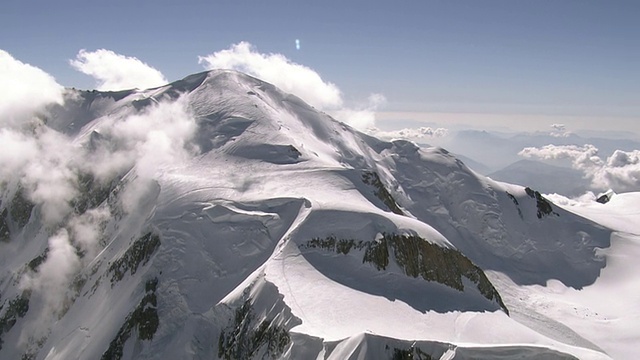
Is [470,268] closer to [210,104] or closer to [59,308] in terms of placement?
[59,308]

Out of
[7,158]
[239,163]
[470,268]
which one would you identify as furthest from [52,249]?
[470,268]

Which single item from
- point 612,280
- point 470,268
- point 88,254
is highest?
point 470,268

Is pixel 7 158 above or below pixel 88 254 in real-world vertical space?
above

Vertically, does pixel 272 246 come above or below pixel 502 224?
above

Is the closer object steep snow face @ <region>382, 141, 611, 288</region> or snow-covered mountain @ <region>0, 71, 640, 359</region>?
snow-covered mountain @ <region>0, 71, 640, 359</region>

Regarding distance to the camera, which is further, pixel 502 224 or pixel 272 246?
pixel 502 224

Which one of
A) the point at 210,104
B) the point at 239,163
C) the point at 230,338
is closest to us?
the point at 230,338

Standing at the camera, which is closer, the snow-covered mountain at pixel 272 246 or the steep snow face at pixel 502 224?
the snow-covered mountain at pixel 272 246

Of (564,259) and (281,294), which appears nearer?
(281,294)
